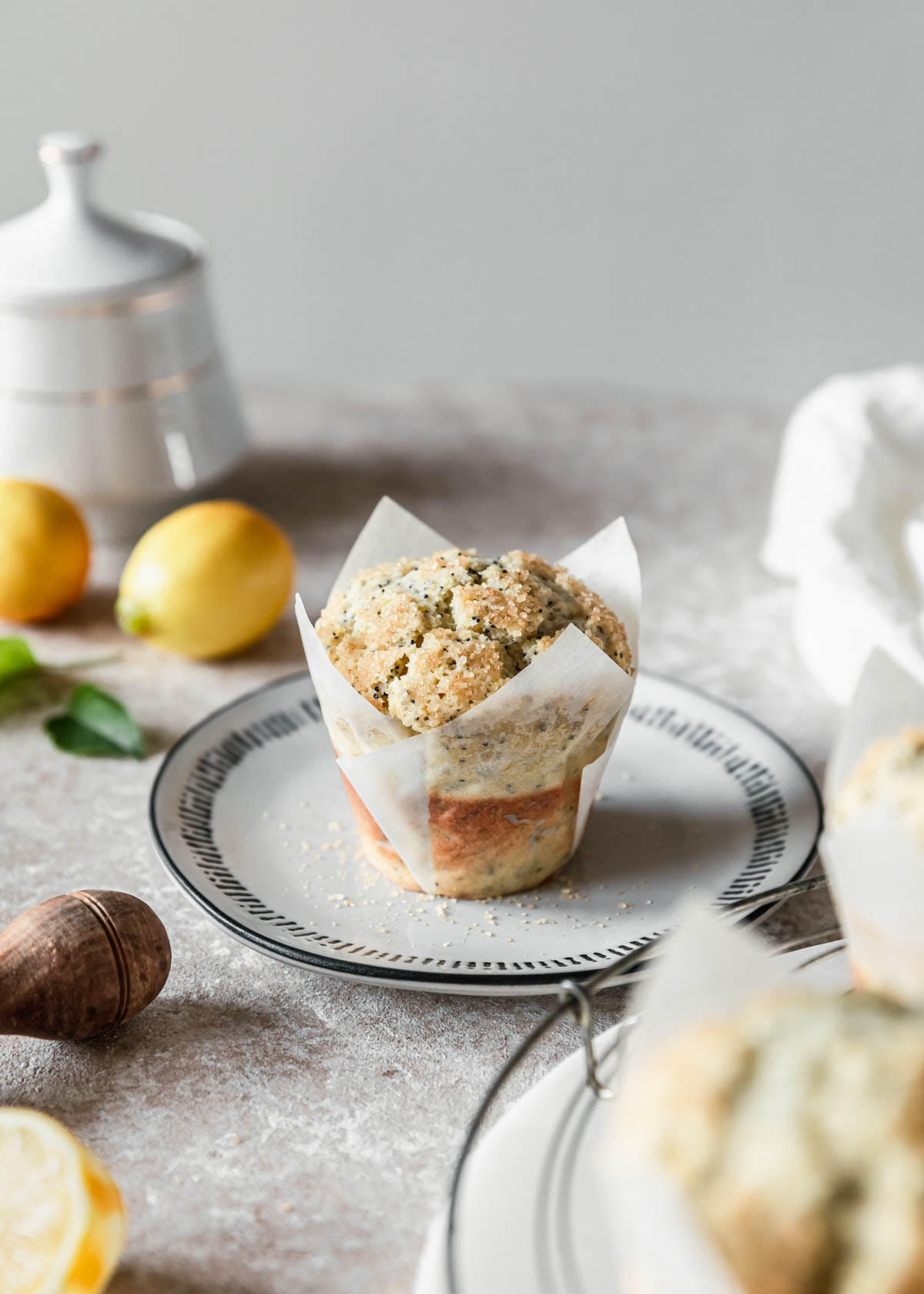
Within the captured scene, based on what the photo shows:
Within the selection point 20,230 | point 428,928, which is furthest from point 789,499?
point 20,230

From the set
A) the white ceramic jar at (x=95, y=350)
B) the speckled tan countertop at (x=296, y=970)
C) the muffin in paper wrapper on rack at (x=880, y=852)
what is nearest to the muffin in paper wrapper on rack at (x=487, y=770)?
the speckled tan countertop at (x=296, y=970)

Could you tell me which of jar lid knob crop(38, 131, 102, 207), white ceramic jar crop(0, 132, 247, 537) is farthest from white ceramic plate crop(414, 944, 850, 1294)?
jar lid knob crop(38, 131, 102, 207)

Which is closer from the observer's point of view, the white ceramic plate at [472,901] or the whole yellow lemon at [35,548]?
the white ceramic plate at [472,901]

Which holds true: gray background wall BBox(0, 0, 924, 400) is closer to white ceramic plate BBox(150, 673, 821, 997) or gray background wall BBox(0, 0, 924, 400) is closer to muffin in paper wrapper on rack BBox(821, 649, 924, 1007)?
white ceramic plate BBox(150, 673, 821, 997)

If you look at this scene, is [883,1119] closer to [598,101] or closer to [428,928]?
[428,928]

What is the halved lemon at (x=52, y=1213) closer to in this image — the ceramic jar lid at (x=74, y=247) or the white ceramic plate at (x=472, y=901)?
the white ceramic plate at (x=472, y=901)

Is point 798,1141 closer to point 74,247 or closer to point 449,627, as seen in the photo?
point 449,627

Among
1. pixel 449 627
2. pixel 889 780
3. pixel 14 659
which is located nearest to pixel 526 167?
pixel 14 659
